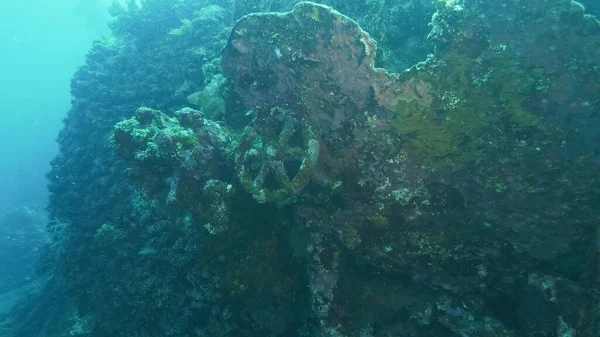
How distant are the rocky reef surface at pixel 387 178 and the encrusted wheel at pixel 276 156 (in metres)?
0.03

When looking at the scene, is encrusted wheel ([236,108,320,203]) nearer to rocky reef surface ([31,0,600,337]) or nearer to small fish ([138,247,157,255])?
rocky reef surface ([31,0,600,337])

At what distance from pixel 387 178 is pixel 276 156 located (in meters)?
1.80

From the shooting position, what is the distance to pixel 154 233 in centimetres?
817

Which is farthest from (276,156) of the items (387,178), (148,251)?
(148,251)

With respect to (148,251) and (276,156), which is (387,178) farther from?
(148,251)

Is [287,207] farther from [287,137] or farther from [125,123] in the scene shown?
[125,123]

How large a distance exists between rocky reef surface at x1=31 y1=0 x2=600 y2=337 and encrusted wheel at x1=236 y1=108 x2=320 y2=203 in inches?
1.3

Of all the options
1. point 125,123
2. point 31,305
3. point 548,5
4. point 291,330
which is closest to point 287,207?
point 291,330

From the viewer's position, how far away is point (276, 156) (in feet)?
18.1

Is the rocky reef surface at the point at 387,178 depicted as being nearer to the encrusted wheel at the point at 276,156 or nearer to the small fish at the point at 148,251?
the encrusted wheel at the point at 276,156

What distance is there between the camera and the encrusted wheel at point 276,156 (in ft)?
17.4

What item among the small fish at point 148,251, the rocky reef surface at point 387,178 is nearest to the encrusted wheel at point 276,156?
the rocky reef surface at point 387,178

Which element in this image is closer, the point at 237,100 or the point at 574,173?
the point at 574,173

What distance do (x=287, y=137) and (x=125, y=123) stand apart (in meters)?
3.56
